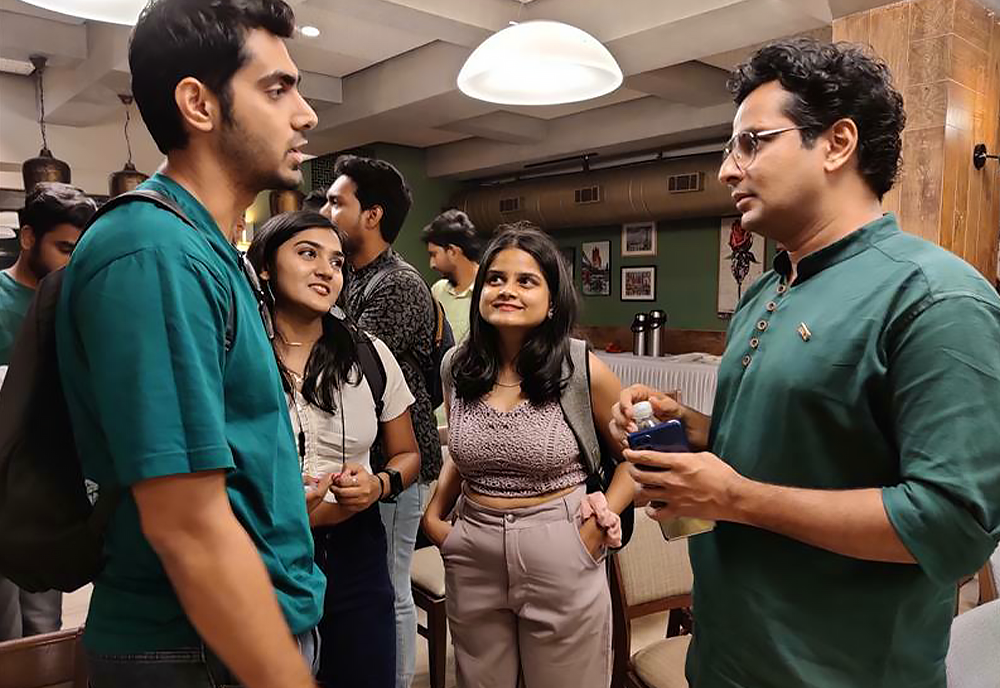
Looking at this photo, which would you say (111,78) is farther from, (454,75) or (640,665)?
(640,665)

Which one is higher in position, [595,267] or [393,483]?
[595,267]

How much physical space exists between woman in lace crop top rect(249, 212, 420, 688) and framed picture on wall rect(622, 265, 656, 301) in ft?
16.9

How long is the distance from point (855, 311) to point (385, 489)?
1169 mm

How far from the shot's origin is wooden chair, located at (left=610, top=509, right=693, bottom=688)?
189 cm

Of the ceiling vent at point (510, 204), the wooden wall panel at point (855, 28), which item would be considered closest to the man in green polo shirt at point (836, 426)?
the wooden wall panel at point (855, 28)

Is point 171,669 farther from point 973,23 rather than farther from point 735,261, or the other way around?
point 735,261

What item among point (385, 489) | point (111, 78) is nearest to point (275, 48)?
point (385, 489)

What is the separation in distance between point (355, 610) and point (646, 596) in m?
0.82

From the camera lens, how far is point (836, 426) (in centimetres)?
98

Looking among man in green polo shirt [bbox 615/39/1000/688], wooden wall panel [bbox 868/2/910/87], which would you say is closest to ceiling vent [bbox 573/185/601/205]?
wooden wall panel [bbox 868/2/910/87]

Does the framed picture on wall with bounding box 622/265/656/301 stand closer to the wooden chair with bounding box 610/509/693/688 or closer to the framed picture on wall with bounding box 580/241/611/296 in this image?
the framed picture on wall with bounding box 580/241/611/296

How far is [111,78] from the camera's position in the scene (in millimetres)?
4414

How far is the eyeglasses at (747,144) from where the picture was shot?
3.58 feet

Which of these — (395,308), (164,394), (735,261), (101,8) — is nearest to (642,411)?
(164,394)
